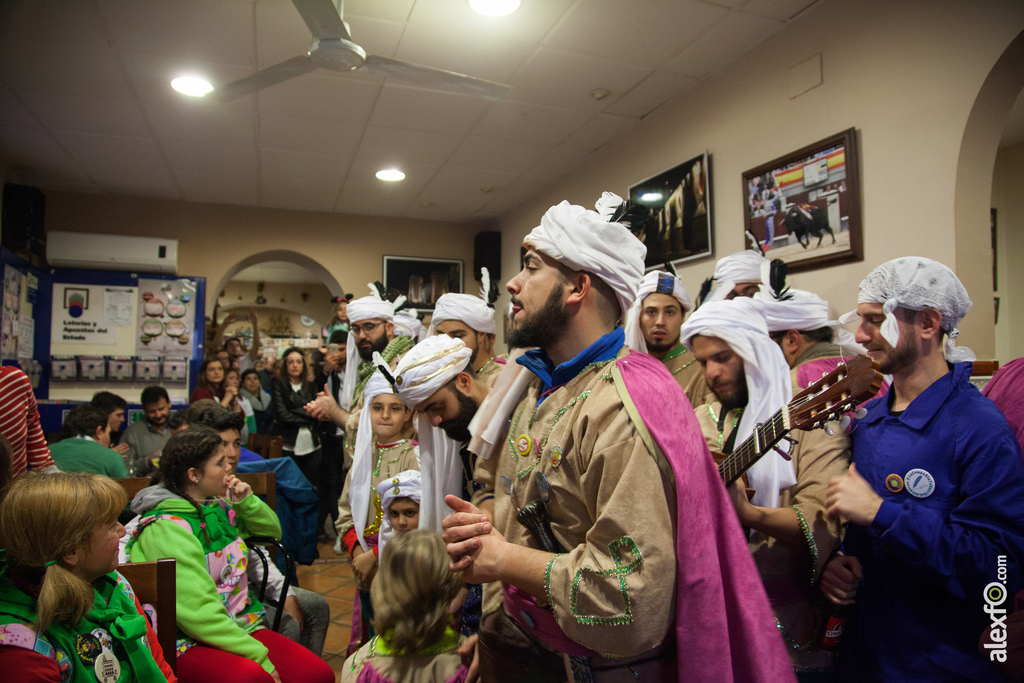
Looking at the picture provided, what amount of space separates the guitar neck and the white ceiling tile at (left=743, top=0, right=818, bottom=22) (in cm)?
254

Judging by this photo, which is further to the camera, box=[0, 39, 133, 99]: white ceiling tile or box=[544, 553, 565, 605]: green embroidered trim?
box=[0, 39, 133, 99]: white ceiling tile

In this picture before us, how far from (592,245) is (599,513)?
51 cm

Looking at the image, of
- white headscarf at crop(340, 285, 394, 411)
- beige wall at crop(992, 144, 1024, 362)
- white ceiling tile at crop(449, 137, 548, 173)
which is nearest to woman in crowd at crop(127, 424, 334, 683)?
white headscarf at crop(340, 285, 394, 411)

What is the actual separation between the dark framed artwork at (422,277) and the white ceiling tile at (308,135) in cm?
210

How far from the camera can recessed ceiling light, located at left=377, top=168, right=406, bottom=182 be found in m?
5.66

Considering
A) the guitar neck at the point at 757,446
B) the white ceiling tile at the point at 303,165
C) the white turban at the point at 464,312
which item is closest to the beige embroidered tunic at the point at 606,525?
the guitar neck at the point at 757,446

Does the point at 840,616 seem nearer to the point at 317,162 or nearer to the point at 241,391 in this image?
the point at 317,162

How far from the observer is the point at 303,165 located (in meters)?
5.52

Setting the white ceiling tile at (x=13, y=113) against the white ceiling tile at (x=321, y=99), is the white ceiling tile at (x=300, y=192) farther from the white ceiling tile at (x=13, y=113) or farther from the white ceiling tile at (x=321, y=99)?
the white ceiling tile at (x=13, y=113)

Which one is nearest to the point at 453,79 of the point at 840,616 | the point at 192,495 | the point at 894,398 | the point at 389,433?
the point at 389,433

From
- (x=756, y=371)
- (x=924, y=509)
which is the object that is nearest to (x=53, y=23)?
(x=756, y=371)

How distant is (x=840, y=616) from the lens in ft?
4.91

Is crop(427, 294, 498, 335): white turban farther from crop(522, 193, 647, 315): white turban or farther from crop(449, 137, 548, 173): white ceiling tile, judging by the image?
crop(449, 137, 548, 173): white ceiling tile

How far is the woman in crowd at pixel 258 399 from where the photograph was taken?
6.05 m
